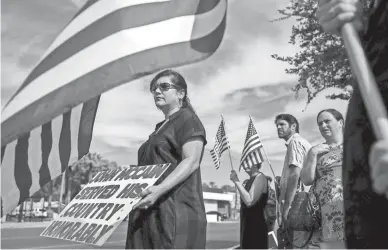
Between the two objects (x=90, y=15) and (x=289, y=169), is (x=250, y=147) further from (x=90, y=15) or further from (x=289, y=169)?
(x=90, y=15)

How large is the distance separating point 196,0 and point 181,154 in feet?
2.83

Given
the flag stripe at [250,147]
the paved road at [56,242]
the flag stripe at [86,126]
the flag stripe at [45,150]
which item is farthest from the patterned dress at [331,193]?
the paved road at [56,242]

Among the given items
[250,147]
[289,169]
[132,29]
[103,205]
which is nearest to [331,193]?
[289,169]

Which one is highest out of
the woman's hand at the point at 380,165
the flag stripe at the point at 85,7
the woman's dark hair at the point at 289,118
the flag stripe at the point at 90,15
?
the woman's dark hair at the point at 289,118

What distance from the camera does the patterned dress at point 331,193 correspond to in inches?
129

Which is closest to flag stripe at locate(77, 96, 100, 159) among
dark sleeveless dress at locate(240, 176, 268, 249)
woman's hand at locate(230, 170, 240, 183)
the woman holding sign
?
the woman holding sign

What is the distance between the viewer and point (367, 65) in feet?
3.63

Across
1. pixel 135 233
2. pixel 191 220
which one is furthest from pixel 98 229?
pixel 191 220

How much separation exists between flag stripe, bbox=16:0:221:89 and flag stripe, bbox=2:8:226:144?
0.08 meters

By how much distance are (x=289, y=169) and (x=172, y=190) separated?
6.66ft

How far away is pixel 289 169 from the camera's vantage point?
415 centimetres

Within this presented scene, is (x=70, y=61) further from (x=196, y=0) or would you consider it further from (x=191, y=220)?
(x=191, y=220)

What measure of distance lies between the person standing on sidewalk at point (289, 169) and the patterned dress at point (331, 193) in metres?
0.38

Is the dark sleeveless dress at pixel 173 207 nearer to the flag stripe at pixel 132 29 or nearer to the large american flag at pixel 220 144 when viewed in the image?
the flag stripe at pixel 132 29
